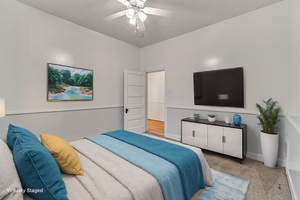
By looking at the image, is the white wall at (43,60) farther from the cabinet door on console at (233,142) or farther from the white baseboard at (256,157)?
the white baseboard at (256,157)

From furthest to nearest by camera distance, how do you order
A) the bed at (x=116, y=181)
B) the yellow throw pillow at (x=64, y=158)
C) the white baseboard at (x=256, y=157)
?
the white baseboard at (x=256, y=157) < the yellow throw pillow at (x=64, y=158) < the bed at (x=116, y=181)

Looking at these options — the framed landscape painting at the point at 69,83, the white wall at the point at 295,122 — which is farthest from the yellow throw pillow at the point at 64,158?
the white wall at the point at 295,122

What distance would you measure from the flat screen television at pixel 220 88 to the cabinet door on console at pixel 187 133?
61cm

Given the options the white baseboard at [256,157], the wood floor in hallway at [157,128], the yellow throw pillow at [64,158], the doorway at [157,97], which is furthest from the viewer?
the doorway at [157,97]

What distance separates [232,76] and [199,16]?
56.1 inches

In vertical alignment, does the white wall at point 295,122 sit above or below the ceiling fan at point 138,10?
below

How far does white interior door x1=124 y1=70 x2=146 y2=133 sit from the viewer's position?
13.5 ft

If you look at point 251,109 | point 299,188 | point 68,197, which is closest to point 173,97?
point 251,109

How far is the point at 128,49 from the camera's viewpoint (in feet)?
14.5

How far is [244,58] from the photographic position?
287 centimetres

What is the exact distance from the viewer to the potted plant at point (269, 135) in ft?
7.84

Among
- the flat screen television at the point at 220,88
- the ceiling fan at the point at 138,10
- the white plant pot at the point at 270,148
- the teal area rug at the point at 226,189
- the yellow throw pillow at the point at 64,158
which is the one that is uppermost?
the ceiling fan at the point at 138,10

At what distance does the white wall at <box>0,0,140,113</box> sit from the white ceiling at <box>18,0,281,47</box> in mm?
208

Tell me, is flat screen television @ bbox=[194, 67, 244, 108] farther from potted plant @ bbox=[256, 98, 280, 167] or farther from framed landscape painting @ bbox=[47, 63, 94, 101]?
framed landscape painting @ bbox=[47, 63, 94, 101]
